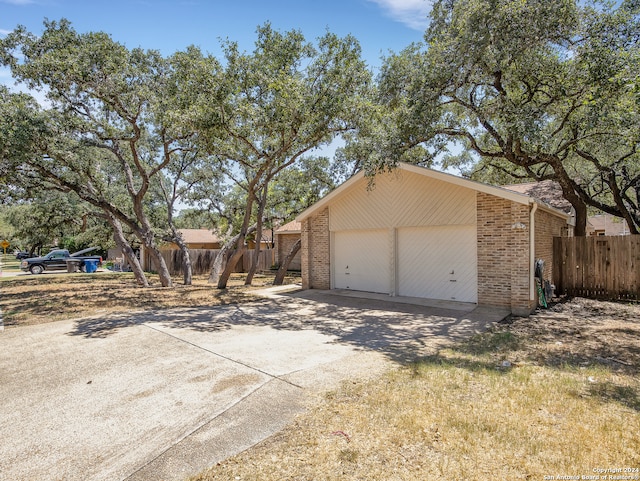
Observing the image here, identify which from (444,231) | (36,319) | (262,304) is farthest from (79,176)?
(444,231)

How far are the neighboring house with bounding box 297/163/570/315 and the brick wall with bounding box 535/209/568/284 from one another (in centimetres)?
3

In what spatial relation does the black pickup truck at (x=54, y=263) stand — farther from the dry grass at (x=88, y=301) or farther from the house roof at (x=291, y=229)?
the house roof at (x=291, y=229)

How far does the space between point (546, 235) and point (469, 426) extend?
8923mm

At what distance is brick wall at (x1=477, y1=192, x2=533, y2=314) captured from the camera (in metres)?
8.41

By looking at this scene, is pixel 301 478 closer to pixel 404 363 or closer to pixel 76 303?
pixel 404 363

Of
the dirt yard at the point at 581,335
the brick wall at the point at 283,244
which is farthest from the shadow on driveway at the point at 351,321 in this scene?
the brick wall at the point at 283,244

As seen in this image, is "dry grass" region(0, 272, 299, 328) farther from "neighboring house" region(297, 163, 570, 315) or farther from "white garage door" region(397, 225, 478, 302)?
"white garage door" region(397, 225, 478, 302)

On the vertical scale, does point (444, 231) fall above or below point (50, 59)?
below

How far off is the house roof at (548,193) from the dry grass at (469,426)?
10.1 m

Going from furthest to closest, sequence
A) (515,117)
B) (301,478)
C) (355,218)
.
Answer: (355,218) < (515,117) < (301,478)

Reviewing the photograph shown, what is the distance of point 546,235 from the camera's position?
1032 cm

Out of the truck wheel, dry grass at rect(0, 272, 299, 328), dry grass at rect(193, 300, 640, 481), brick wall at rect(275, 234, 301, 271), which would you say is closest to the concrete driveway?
dry grass at rect(193, 300, 640, 481)

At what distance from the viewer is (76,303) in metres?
10.6

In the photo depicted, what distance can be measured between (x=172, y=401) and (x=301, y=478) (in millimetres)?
2005
